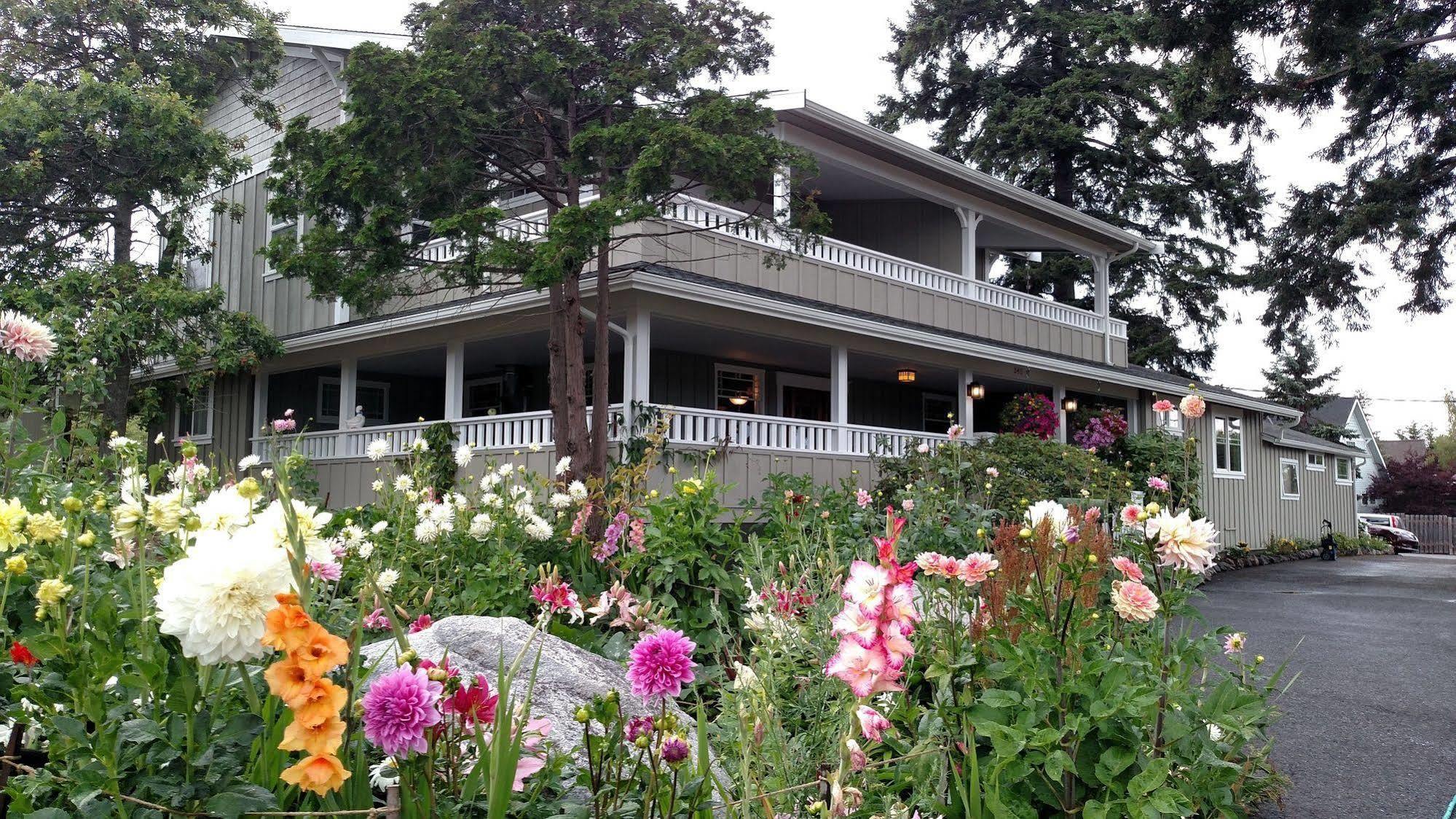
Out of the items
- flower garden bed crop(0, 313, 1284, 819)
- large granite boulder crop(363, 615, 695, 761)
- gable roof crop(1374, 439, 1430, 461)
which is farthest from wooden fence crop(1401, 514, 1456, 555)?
large granite boulder crop(363, 615, 695, 761)

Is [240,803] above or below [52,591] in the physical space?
below

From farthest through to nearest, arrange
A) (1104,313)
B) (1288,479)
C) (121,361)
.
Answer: (1288,479), (1104,313), (121,361)

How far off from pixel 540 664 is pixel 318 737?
191cm

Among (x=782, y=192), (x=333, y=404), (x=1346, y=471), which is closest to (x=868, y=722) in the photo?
(x=782, y=192)

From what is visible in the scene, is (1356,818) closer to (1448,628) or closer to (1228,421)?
(1448,628)

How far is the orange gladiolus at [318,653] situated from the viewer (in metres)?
1.01

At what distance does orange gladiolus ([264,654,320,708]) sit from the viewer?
100 cm

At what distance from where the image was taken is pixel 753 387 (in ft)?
49.2

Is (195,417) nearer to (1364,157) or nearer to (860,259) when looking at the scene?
(860,259)

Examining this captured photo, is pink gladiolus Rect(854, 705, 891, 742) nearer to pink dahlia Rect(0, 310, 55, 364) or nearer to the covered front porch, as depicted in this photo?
pink dahlia Rect(0, 310, 55, 364)

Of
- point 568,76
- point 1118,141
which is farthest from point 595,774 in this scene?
point 1118,141

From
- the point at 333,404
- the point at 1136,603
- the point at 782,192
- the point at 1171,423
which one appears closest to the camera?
the point at 1136,603

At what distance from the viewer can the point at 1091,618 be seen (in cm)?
267

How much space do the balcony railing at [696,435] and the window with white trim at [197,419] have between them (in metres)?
2.82
